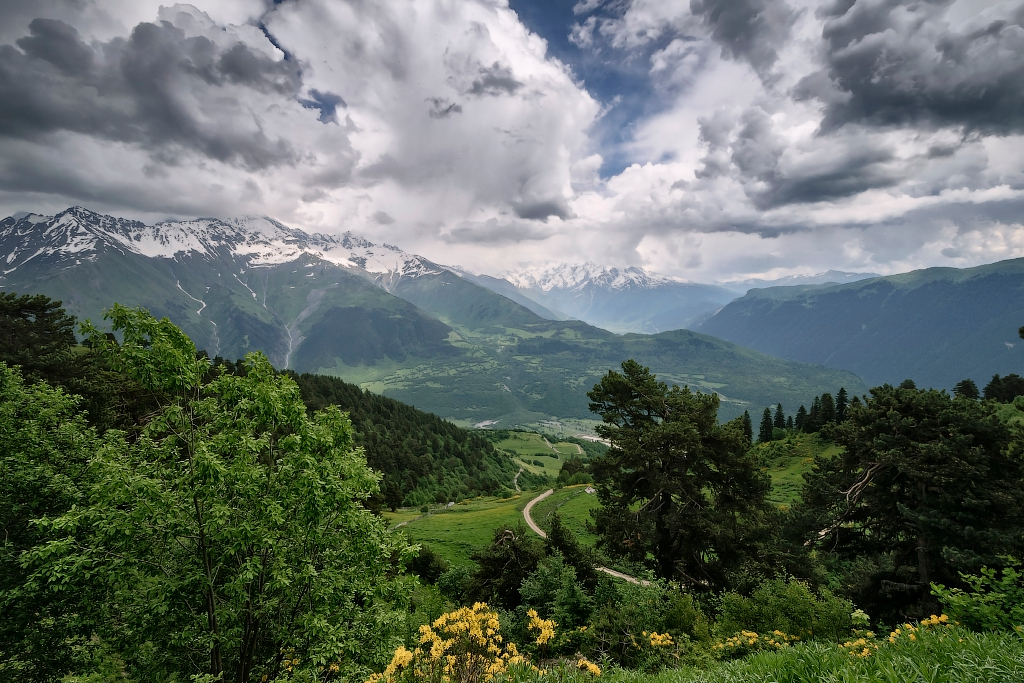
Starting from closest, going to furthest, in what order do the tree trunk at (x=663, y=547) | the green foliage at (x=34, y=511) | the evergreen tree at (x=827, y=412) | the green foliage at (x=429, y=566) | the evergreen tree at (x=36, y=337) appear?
the green foliage at (x=34, y=511), the tree trunk at (x=663, y=547), the green foliage at (x=429, y=566), the evergreen tree at (x=36, y=337), the evergreen tree at (x=827, y=412)

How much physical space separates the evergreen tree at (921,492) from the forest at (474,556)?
10 centimetres

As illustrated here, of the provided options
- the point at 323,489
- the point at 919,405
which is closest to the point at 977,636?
the point at 919,405

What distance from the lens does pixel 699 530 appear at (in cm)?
2228

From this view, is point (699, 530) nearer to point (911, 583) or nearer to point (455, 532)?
point (911, 583)

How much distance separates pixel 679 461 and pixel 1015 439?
510 inches

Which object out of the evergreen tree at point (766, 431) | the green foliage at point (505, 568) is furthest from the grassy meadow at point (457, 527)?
the evergreen tree at point (766, 431)

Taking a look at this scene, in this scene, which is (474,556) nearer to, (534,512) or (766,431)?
(534,512)

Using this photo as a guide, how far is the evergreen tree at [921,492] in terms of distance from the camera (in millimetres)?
15344

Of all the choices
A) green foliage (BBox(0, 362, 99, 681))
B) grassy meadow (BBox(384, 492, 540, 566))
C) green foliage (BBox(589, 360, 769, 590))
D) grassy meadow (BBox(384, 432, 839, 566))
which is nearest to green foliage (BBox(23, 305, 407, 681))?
green foliage (BBox(0, 362, 99, 681))

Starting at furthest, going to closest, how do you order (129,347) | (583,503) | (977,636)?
(583,503), (129,347), (977,636)

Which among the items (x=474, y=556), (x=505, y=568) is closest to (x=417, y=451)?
(x=474, y=556)

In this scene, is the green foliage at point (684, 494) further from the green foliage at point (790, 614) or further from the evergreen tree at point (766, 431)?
the evergreen tree at point (766, 431)

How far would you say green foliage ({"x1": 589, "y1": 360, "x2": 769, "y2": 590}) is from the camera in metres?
21.9

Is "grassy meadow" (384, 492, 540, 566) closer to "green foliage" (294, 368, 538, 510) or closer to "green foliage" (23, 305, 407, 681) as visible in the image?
"green foliage" (294, 368, 538, 510)
